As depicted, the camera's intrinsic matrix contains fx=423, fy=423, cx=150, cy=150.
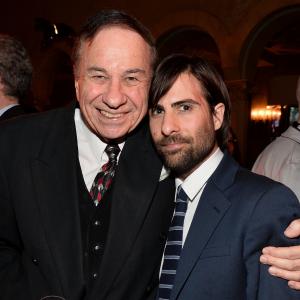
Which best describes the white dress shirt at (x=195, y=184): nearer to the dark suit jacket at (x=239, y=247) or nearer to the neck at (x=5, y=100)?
the dark suit jacket at (x=239, y=247)

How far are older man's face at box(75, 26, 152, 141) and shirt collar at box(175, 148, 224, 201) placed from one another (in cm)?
30

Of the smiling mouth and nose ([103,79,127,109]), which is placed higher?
nose ([103,79,127,109])

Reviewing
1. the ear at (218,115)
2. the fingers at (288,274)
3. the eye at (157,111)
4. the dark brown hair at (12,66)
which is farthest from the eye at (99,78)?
the dark brown hair at (12,66)

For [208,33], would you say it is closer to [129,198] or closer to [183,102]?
[183,102]

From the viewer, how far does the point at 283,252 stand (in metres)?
1.32

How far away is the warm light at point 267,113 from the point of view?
10.9 m

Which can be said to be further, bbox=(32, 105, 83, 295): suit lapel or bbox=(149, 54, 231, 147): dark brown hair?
bbox=(149, 54, 231, 147): dark brown hair

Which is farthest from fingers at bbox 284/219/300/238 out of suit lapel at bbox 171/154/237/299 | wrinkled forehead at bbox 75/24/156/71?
wrinkled forehead at bbox 75/24/156/71

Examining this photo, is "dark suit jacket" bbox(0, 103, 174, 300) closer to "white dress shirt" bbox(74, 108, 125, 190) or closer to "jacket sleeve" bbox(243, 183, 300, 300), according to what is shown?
"white dress shirt" bbox(74, 108, 125, 190)

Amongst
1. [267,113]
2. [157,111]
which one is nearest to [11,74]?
[157,111]

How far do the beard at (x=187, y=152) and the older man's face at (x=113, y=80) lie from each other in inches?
6.8

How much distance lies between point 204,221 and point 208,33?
578 cm

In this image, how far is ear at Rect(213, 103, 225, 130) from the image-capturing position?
5.57ft

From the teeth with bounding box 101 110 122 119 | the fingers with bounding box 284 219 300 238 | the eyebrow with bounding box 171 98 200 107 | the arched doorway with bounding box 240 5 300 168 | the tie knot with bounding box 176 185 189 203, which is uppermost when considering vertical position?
the arched doorway with bounding box 240 5 300 168
